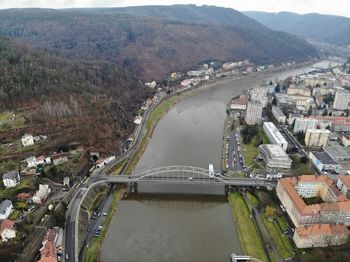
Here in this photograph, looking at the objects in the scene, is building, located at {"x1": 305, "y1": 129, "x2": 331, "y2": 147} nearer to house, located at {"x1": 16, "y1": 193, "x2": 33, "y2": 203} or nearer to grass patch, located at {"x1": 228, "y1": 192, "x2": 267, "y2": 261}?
grass patch, located at {"x1": 228, "y1": 192, "x2": 267, "y2": 261}

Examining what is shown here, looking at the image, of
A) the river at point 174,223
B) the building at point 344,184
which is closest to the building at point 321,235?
the river at point 174,223

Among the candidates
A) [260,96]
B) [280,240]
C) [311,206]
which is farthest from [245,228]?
[260,96]

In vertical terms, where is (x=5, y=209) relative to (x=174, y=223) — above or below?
above

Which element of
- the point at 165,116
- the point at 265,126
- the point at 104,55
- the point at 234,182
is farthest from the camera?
the point at 104,55

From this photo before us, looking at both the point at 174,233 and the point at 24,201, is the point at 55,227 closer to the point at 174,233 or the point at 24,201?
the point at 24,201

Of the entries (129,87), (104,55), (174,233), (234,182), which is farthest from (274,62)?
(174,233)

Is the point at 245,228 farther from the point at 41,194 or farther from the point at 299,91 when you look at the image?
the point at 299,91

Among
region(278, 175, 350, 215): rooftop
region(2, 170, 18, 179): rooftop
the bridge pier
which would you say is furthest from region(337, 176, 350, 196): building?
region(2, 170, 18, 179): rooftop
